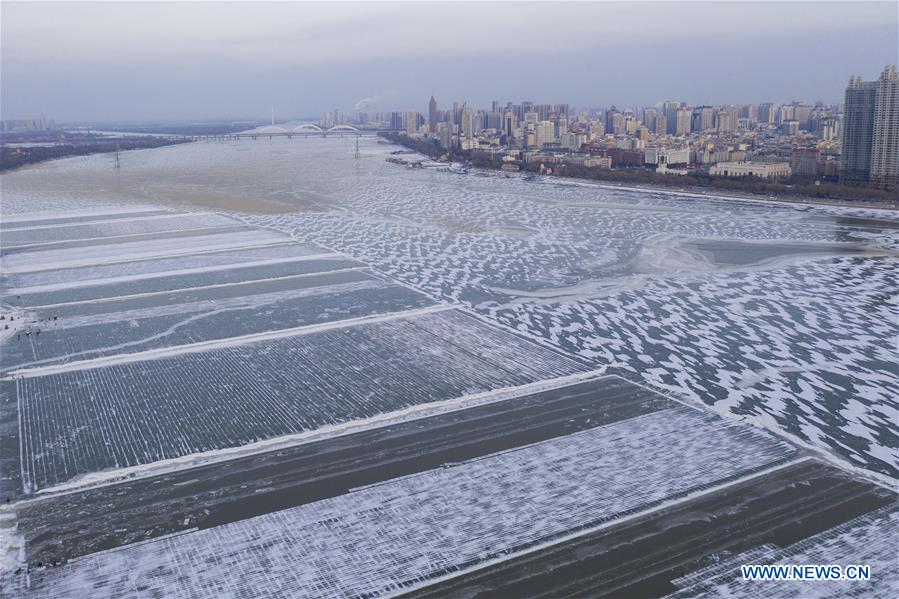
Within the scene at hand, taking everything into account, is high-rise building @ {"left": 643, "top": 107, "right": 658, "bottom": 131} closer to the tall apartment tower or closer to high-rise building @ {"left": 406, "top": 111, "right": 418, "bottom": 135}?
high-rise building @ {"left": 406, "top": 111, "right": 418, "bottom": 135}

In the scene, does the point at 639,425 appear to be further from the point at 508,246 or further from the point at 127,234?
the point at 127,234

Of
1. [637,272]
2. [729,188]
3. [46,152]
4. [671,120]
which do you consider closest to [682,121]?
[671,120]

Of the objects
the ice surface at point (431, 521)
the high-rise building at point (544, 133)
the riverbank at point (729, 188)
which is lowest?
the ice surface at point (431, 521)

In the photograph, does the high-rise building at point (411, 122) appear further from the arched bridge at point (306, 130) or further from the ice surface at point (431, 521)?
the ice surface at point (431, 521)

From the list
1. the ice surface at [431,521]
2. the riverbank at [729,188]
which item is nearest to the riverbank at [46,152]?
the riverbank at [729,188]

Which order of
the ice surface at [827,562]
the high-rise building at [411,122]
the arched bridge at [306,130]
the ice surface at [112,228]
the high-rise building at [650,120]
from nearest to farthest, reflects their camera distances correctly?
the ice surface at [827,562], the ice surface at [112,228], the high-rise building at [650,120], the high-rise building at [411,122], the arched bridge at [306,130]
